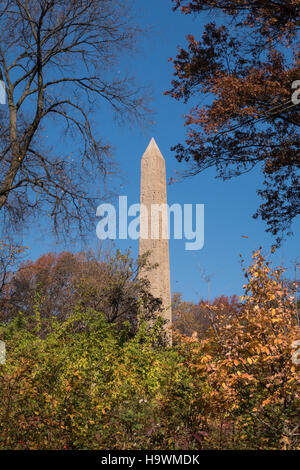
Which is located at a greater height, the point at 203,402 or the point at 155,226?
the point at 155,226

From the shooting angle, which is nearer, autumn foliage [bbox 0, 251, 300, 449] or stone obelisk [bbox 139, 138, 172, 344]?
autumn foliage [bbox 0, 251, 300, 449]

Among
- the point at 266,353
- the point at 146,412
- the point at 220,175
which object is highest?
the point at 220,175

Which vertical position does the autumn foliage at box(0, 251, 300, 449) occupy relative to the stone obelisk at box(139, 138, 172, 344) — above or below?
below

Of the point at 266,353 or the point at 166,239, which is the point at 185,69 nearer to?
the point at 166,239

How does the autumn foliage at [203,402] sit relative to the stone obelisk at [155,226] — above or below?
below

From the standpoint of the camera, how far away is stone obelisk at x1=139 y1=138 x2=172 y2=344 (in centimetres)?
1340

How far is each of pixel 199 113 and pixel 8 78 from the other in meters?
5.24

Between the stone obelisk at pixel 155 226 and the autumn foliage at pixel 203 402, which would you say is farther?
the stone obelisk at pixel 155 226

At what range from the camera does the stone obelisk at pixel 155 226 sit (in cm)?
1340

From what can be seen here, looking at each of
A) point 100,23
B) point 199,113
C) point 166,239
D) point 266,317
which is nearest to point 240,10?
point 199,113

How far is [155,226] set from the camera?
13578 millimetres

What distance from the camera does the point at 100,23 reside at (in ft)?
35.7

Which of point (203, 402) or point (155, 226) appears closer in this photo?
point (203, 402)
